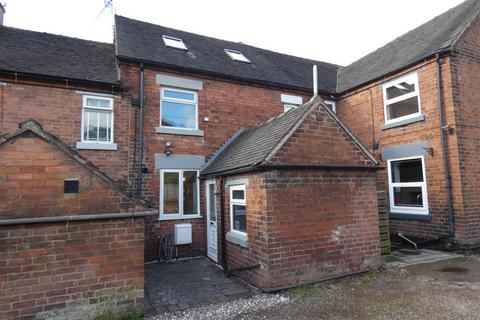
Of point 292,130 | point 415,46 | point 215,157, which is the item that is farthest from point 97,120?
point 415,46

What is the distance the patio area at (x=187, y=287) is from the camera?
5656mm

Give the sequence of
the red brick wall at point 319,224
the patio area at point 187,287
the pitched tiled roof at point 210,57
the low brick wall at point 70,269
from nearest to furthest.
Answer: the low brick wall at point 70,269, the patio area at point 187,287, the red brick wall at point 319,224, the pitched tiled roof at point 210,57

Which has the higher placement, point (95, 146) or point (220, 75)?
point (220, 75)

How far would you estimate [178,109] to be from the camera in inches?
395

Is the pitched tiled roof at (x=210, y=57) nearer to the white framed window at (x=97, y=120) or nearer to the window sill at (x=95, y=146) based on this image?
the white framed window at (x=97, y=120)

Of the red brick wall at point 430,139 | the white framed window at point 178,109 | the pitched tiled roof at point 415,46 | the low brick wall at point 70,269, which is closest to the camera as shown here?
the low brick wall at point 70,269

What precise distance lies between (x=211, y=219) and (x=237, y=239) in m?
2.18

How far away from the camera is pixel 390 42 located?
14312 mm

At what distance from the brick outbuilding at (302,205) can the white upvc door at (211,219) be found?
1063mm

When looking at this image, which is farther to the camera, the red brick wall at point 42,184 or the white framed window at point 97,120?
the white framed window at point 97,120

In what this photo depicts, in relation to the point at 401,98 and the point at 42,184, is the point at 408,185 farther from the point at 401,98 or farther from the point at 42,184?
the point at 42,184

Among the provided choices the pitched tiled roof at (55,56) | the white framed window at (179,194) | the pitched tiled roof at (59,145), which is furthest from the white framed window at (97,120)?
the pitched tiled roof at (59,145)

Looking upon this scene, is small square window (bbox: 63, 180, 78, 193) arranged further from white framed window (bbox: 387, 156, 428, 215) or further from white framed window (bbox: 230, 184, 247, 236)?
white framed window (bbox: 387, 156, 428, 215)

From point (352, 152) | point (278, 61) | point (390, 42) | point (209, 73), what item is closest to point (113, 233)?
point (352, 152)
